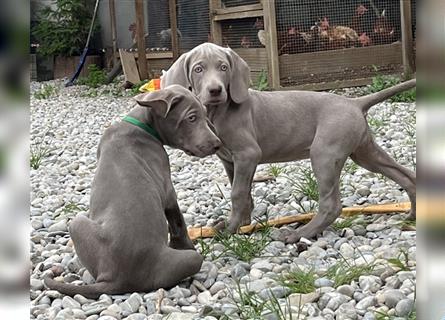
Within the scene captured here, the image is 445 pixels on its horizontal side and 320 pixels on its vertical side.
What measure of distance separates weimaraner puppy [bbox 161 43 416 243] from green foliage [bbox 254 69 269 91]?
13.6 feet

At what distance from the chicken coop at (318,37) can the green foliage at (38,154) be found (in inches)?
106

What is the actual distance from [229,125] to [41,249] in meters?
1.04

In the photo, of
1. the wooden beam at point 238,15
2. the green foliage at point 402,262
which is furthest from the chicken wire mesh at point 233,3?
the green foliage at point 402,262

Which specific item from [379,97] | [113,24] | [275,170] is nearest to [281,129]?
[379,97]

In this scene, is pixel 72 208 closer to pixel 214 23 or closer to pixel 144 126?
pixel 144 126

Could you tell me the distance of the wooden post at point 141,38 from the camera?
9.48m

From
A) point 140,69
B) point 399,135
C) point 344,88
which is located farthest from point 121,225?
point 140,69

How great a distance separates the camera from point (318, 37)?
775cm

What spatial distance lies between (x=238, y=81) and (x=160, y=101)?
803mm

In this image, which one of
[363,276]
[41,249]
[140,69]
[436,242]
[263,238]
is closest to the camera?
[436,242]

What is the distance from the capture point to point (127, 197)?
2324 mm

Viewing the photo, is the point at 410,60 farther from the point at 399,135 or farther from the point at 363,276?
the point at 363,276

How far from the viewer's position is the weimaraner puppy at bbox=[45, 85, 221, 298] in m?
2.27

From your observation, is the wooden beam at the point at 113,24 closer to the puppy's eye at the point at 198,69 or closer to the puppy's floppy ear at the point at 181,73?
the puppy's floppy ear at the point at 181,73
